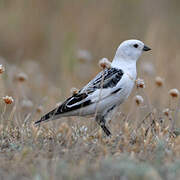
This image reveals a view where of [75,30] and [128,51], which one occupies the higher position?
[75,30]

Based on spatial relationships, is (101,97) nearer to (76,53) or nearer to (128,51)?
(128,51)

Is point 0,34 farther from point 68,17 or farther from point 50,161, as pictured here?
point 50,161

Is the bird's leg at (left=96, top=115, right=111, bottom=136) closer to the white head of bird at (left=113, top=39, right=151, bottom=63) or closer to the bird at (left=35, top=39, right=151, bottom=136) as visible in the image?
the bird at (left=35, top=39, right=151, bottom=136)

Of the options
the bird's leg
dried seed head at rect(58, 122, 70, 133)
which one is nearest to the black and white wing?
the bird's leg

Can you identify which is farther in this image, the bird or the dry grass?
the dry grass

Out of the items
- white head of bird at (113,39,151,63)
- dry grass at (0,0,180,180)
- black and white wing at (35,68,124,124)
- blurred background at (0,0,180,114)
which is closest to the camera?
black and white wing at (35,68,124,124)

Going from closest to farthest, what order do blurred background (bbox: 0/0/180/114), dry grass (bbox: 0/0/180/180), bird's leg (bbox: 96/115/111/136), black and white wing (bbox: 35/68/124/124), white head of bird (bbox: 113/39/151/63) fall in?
black and white wing (bbox: 35/68/124/124)
bird's leg (bbox: 96/115/111/136)
white head of bird (bbox: 113/39/151/63)
dry grass (bbox: 0/0/180/180)
blurred background (bbox: 0/0/180/114)

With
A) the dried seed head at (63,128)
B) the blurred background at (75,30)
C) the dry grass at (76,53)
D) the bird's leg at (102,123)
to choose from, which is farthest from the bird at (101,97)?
the blurred background at (75,30)

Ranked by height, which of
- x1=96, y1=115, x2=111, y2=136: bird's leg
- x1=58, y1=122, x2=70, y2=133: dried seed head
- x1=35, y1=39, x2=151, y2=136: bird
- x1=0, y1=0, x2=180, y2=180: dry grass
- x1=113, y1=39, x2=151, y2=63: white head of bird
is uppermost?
x1=0, y1=0, x2=180, y2=180: dry grass

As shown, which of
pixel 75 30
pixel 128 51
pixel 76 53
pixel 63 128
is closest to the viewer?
pixel 63 128

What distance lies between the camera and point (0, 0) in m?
9.52

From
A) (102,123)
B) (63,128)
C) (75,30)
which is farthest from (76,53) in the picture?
(63,128)

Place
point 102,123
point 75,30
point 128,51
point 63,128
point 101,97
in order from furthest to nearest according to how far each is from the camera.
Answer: point 75,30, point 128,51, point 102,123, point 101,97, point 63,128

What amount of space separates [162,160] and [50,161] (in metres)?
0.77
